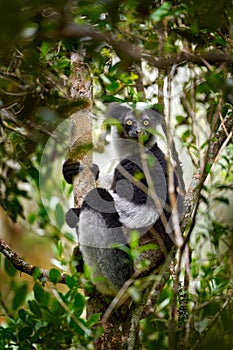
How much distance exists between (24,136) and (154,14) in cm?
152

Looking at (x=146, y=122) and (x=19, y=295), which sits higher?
(x=19, y=295)

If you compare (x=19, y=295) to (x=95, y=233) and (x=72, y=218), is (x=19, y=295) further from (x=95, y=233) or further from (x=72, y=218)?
(x=72, y=218)

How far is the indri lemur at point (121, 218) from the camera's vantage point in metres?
3.40

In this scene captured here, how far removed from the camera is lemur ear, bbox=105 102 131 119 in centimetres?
404

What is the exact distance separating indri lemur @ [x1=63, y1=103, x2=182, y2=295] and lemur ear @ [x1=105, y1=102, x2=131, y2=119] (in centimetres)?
14

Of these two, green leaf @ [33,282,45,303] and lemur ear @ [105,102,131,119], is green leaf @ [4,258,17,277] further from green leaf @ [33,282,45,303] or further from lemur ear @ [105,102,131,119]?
lemur ear @ [105,102,131,119]

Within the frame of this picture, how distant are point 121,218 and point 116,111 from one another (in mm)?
880

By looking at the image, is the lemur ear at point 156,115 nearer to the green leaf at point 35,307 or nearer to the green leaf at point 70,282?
the green leaf at point 70,282

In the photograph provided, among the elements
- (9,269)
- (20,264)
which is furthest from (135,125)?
(9,269)

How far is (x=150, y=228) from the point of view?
3.52 metres

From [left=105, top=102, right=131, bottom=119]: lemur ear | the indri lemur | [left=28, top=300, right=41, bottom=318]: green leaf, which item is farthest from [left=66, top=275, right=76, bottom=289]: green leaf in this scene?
[left=105, top=102, right=131, bottom=119]: lemur ear

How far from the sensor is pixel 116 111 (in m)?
4.11

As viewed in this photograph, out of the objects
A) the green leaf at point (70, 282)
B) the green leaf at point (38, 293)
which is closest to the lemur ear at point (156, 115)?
the green leaf at point (70, 282)

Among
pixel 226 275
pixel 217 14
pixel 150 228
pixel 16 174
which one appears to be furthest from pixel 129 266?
pixel 217 14
